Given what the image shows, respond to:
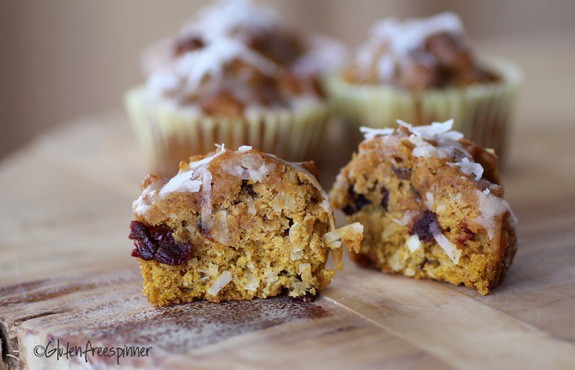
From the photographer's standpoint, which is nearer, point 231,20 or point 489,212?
point 489,212

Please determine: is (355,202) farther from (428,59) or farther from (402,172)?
(428,59)

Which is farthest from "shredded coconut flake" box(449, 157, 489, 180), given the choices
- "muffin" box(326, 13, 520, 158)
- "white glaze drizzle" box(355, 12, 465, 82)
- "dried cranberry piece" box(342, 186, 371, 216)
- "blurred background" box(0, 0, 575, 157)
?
"blurred background" box(0, 0, 575, 157)

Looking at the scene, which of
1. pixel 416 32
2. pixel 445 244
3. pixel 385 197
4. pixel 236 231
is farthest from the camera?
pixel 416 32

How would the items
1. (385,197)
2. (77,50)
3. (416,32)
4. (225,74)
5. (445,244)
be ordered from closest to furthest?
(445,244)
(385,197)
(225,74)
(416,32)
(77,50)

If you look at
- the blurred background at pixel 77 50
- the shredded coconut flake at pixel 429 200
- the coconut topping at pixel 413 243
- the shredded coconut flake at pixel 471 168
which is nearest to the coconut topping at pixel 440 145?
the shredded coconut flake at pixel 471 168

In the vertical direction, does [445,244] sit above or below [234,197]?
below

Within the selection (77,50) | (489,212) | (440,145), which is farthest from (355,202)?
(77,50)

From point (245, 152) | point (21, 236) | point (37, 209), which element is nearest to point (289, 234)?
point (245, 152)
